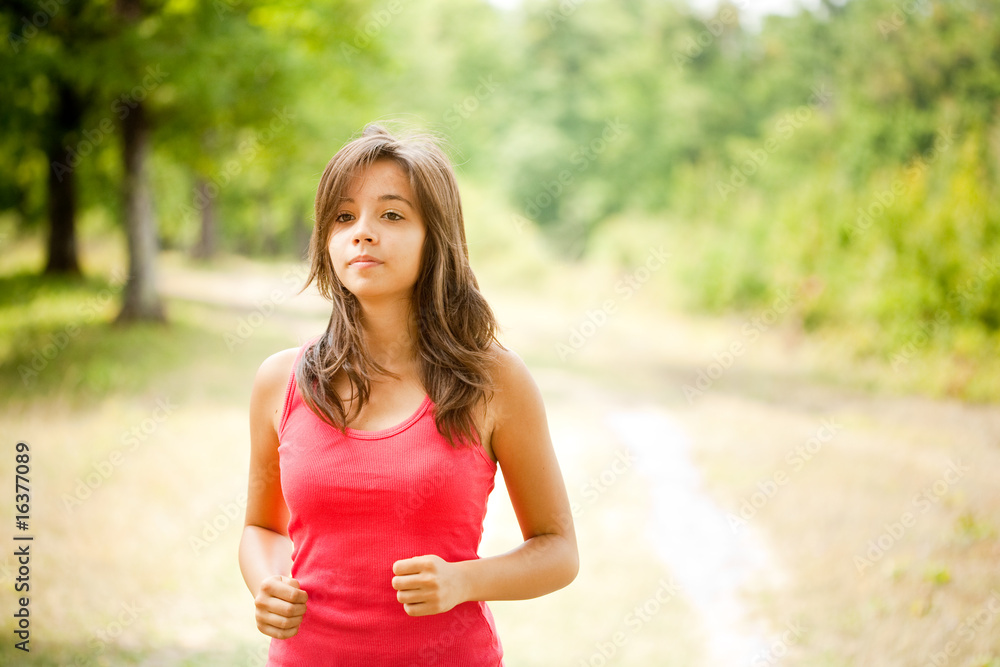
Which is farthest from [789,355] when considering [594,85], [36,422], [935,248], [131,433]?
[594,85]

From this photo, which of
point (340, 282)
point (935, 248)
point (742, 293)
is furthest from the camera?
point (742, 293)

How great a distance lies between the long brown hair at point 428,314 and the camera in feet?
4.63

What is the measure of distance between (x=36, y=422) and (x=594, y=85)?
2264 cm

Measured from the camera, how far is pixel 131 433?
20.8ft

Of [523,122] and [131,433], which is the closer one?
[131,433]

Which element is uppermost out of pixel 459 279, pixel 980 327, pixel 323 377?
pixel 980 327

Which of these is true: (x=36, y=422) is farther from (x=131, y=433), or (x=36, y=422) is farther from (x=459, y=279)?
(x=459, y=279)

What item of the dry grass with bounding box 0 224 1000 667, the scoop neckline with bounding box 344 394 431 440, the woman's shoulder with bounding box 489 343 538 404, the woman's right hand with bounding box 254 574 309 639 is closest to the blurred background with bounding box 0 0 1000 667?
the dry grass with bounding box 0 224 1000 667

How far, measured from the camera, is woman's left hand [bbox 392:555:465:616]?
48.9 inches

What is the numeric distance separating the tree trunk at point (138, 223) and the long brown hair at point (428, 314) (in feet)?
31.9

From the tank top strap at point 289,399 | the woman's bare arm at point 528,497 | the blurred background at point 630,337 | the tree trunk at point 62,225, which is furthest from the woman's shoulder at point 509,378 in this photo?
the tree trunk at point 62,225

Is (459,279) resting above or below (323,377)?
above

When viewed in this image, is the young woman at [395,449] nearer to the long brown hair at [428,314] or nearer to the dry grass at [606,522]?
the long brown hair at [428,314]

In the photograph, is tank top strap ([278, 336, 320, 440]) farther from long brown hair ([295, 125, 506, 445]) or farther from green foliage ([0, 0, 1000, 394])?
green foliage ([0, 0, 1000, 394])
